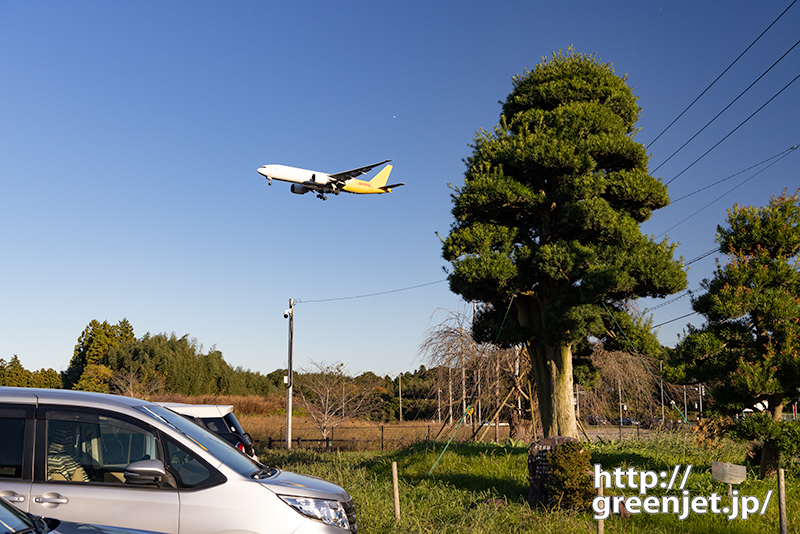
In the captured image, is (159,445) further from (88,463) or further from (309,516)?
(309,516)

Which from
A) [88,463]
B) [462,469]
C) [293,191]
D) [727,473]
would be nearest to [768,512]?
[727,473]

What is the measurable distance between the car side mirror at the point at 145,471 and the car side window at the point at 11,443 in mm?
885

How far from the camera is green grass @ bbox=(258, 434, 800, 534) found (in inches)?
313

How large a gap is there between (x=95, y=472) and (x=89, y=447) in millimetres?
209

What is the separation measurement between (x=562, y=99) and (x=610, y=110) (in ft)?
3.81

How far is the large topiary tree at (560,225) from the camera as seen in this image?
41.8ft

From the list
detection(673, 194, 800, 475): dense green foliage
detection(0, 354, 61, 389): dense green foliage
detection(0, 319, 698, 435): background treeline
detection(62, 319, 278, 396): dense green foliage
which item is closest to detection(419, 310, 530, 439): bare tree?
detection(0, 319, 698, 435): background treeline

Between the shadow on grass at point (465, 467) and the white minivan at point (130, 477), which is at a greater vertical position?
the white minivan at point (130, 477)

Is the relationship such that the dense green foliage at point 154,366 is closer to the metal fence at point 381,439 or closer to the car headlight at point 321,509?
the metal fence at point 381,439

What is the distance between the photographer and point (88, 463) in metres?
4.66

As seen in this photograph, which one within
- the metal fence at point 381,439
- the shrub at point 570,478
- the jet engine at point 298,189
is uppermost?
the jet engine at point 298,189

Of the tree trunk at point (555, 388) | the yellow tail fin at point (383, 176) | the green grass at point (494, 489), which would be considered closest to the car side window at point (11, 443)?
the green grass at point (494, 489)

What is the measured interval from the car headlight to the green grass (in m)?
2.92

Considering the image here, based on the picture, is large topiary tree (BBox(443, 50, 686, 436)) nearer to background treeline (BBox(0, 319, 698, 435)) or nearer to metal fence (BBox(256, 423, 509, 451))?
background treeline (BBox(0, 319, 698, 435))
